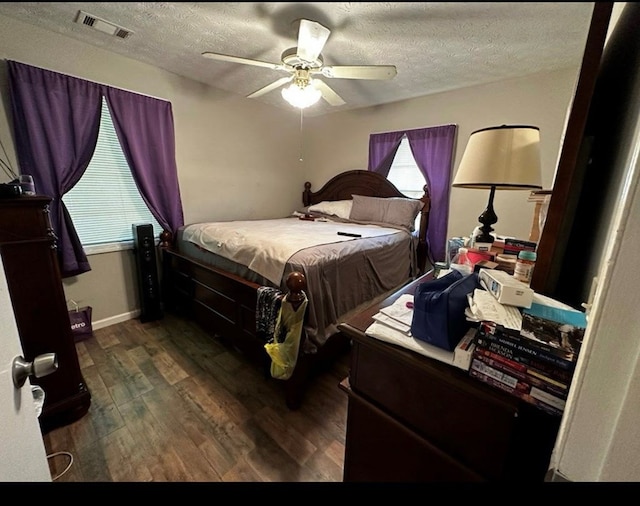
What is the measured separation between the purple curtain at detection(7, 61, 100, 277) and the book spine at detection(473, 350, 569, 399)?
284 cm

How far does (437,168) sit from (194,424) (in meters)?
3.12

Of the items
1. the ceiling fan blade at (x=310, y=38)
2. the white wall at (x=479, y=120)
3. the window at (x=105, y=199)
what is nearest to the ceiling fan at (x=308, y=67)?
the ceiling fan blade at (x=310, y=38)

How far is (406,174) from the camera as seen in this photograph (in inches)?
133

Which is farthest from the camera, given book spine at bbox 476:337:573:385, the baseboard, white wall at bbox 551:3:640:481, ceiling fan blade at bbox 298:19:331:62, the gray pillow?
the gray pillow

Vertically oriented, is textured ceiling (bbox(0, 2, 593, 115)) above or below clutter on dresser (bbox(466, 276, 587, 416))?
above

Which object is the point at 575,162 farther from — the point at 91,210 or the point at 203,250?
the point at 91,210

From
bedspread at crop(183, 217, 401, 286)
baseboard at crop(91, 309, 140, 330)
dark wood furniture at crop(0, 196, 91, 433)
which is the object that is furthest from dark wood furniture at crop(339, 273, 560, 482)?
baseboard at crop(91, 309, 140, 330)

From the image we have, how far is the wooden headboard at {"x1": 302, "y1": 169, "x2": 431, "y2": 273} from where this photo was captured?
10.3ft

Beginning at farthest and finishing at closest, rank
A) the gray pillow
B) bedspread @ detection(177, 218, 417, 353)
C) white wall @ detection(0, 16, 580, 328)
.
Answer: the gray pillow < white wall @ detection(0, 16, 580, 328) < bedspread @ detection(177, 218, 417, 353)

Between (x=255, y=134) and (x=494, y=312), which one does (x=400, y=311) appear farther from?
(x=255, y=134)

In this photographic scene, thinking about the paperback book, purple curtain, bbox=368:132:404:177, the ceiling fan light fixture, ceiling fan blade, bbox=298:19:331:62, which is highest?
ceiling fan blade, bbox=298:19:331:62

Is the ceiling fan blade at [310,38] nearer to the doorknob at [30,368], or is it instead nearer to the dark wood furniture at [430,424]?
the dark wood furniture at [430,424]

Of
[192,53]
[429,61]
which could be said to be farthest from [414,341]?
[192,53]

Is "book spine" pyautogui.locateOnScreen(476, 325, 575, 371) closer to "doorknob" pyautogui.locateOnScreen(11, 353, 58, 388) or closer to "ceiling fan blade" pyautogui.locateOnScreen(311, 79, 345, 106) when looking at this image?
"doorknob" pyautogui.locateOnScreen(11, 353, 58, 388)
